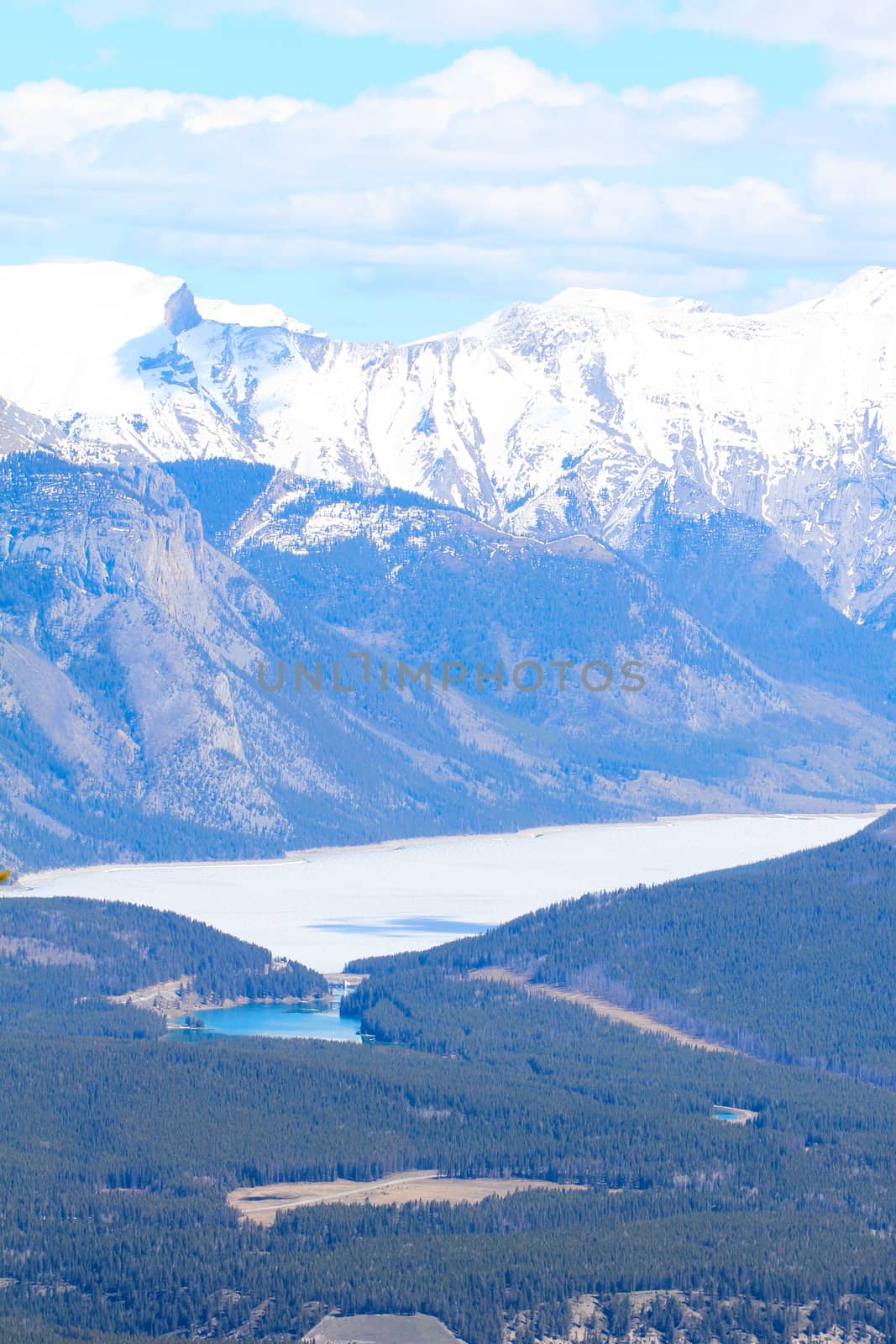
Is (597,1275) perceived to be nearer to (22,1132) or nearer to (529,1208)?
(529,1208)

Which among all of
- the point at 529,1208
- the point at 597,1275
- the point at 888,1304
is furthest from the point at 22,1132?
the point at 888,1304

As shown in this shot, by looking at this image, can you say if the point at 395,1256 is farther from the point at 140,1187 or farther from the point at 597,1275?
the point at 140,1187

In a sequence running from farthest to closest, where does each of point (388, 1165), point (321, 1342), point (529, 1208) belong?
point (388, 1165), point (529, 1208), point (321, 1342)

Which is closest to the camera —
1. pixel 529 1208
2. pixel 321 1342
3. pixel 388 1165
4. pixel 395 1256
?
pixel 321 1342

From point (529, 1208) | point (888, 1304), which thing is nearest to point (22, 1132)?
point (529, 1208)

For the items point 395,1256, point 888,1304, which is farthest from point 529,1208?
point 888,1304

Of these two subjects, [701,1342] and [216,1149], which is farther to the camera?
[216,1149]

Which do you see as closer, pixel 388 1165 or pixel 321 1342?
pixel 321 1342

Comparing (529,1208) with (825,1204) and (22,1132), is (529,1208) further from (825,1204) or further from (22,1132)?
(22,1132)
